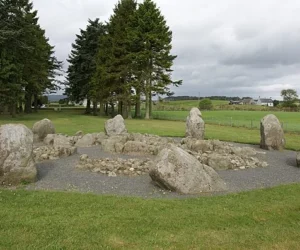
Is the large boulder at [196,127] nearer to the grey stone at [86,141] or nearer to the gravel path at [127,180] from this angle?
the grey stone at [86,141]

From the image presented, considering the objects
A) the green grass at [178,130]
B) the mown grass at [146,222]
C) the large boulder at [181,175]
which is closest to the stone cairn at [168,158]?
the large boulder at [181,175]

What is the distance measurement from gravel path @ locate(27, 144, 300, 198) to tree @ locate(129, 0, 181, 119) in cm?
2765

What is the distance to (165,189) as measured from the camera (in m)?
8.77

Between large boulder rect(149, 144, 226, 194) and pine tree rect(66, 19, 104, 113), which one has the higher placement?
pine tree rect(66, 19, 104, 113)

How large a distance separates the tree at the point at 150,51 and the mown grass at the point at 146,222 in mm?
31929

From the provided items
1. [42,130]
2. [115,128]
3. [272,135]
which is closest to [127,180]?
[115,128]

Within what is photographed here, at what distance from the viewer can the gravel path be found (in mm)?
8685

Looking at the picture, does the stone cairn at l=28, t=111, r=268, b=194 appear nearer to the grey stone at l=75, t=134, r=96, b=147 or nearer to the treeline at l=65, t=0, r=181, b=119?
the grey stone at l=75, t=134, r=96, b=147

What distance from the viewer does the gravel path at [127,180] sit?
342 inches

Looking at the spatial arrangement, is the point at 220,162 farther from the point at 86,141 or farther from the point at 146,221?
the point at 86,141

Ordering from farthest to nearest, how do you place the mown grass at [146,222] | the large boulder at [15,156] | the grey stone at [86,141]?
the grey stone at [86,141] → the large boulder at [15,156] → the mown grass at [146,222]

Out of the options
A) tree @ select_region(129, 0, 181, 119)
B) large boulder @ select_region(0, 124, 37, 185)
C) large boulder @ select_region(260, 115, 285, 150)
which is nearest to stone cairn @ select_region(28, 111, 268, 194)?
large boulder @ select_region(0, 124, 37, 185)

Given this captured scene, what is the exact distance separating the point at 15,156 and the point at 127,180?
3503mm

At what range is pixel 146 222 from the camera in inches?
238
